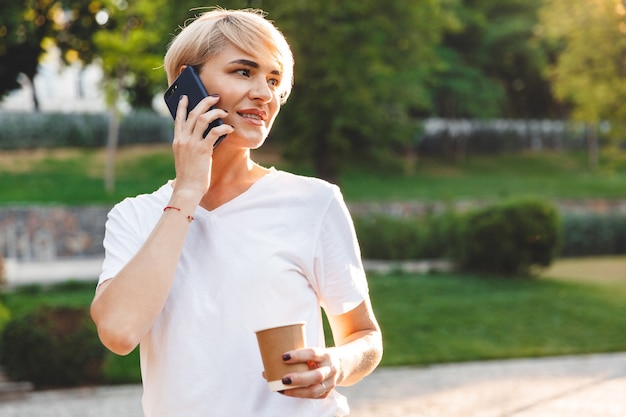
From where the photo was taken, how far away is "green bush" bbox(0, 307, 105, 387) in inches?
445

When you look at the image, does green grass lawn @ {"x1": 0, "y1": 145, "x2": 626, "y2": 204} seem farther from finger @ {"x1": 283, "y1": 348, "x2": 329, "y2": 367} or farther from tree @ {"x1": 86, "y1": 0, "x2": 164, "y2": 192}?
finger @ {"x1": 283, "y1": 348, "x2": 329, "y2": 367}

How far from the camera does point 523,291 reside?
1750cm

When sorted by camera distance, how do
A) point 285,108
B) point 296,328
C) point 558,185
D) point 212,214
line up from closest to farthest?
point 296,328 < point 212,214 < point 285,108 < point 558,185

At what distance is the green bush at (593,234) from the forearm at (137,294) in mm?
23141

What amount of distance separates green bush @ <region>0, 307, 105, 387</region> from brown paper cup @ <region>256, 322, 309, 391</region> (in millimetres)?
10049

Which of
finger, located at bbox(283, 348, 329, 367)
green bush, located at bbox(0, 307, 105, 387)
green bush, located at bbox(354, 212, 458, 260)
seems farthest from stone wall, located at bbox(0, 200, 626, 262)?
finger, located at bbox(283, 348, 329, 367)

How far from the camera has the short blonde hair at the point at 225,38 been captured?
1880 mm

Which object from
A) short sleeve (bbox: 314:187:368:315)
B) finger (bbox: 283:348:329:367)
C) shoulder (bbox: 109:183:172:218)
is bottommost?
finger (bbox: 283:348:329:367)

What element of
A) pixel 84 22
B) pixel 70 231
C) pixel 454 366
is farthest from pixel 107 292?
pixel 84 22

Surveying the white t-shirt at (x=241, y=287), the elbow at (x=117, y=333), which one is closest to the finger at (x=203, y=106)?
the white t-shirt at (x=241, y=287)

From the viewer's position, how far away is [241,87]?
1895 mm

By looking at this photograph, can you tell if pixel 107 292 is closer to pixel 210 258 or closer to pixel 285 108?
pixel 210 258

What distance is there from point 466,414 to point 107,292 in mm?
8173

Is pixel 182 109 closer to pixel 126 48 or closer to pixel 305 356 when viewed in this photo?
pixel 305 356
